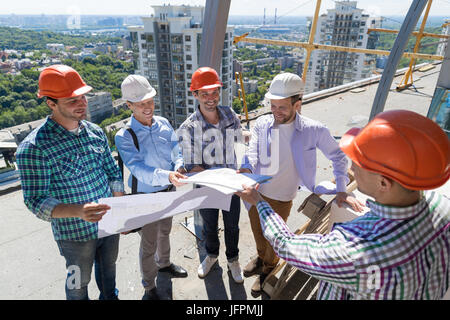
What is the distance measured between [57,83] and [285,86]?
67.1 inches

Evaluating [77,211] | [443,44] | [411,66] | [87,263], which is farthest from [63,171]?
[443,44]

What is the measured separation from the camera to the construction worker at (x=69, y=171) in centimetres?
181

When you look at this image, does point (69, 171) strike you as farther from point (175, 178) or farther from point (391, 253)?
point (391, 253)

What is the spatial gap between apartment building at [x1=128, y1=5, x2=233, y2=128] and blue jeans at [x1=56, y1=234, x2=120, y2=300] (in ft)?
114

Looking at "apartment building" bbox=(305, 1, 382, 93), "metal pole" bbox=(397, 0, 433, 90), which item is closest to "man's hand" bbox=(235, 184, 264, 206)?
"metal pole" bbox=(397, 0, 433, 90)

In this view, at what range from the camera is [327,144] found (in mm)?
2441

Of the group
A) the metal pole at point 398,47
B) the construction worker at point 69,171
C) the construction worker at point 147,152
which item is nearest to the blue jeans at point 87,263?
the construction worker at point 69,171

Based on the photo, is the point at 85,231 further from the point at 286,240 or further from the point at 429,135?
the point at 429,135

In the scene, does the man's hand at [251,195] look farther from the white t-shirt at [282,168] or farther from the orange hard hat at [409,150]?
the white t-shirt at [282,168]

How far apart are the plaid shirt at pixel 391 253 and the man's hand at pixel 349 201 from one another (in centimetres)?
93

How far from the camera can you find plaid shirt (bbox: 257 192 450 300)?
3.36ft

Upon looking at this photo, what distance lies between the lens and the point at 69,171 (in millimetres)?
1955

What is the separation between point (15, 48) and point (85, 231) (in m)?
95.5

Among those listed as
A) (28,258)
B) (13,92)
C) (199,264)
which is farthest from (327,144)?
(13,92)
